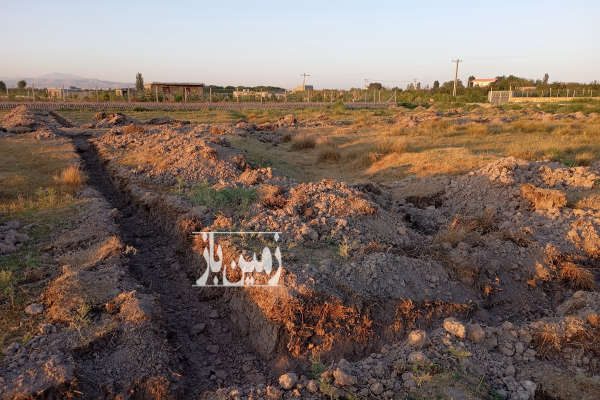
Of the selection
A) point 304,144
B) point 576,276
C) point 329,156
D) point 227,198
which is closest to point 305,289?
point 227,198

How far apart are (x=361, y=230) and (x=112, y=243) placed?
3289 millimetres

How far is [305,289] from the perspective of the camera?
166 inches

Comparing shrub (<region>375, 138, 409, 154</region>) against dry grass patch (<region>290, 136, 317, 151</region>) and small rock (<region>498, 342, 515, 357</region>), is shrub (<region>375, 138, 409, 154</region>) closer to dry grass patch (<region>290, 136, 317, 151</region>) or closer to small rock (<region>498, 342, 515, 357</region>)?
dry grass patch (<region>290, 136, 317, 151</region>)

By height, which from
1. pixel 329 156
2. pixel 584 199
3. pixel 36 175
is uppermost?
pixel 329 156

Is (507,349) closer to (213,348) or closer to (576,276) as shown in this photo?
(576,276)

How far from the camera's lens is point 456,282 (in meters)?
4.90

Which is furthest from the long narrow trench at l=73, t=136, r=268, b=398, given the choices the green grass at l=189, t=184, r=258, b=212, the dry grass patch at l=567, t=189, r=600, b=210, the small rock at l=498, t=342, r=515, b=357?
the dry grass patch at l=567, t=189, r=600, b=210

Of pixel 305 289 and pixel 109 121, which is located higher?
pixel 109 121

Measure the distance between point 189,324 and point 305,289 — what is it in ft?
4.19

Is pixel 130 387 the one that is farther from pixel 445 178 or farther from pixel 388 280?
pixel 445 178

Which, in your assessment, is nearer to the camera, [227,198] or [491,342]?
[491,342]

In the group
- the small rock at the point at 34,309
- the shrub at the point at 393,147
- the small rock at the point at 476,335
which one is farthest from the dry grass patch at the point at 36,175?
the shrub at the point at 393,147

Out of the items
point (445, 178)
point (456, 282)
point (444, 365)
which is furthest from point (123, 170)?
point (444, 365)

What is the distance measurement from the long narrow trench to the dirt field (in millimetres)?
23
